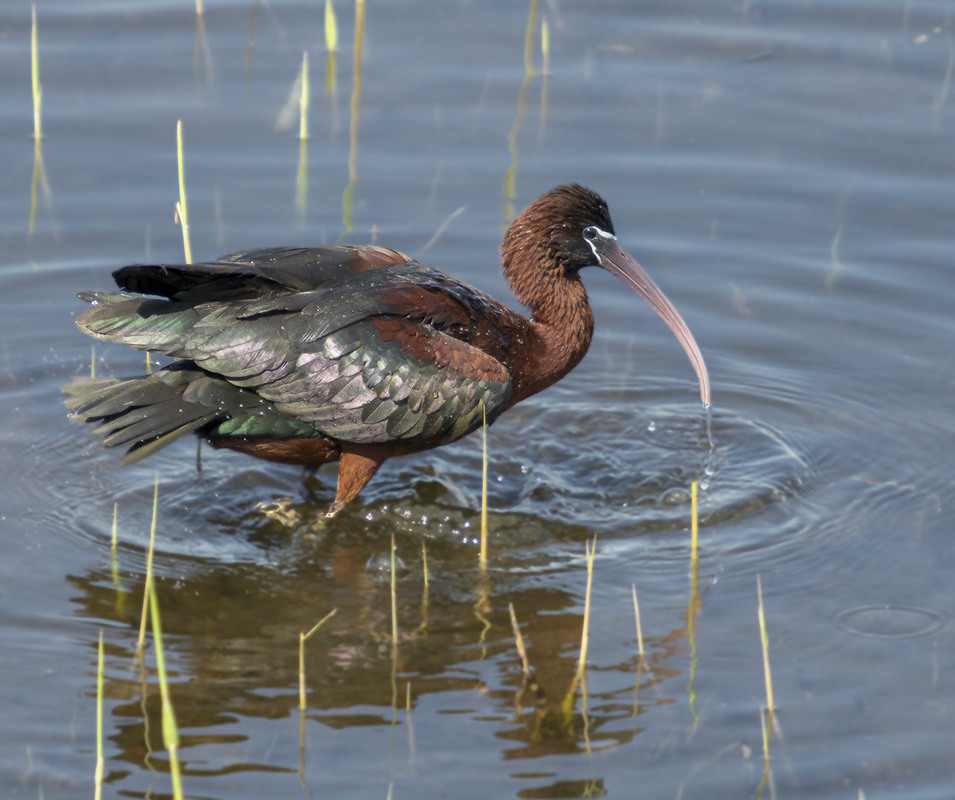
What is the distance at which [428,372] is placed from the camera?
590cm

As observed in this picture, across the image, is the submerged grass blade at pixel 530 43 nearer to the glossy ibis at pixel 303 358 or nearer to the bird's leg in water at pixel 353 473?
the glossy ibis at pixel 303 358

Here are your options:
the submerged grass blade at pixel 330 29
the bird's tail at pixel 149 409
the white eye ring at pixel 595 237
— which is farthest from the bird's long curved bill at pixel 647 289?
the submerged grass blade at pixel 330 29

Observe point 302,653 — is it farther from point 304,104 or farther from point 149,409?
point 304,104

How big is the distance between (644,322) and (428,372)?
237 cm

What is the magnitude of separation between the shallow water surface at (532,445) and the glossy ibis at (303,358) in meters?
0.55

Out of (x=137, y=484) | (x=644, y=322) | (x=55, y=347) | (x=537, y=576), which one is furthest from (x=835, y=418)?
(x=55, y=347)

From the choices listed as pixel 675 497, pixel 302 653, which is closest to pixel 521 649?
pixel 302 653

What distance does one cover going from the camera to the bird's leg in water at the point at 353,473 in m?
6.12

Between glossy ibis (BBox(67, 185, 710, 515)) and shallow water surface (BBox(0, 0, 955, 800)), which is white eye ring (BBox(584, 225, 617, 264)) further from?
shallow water surface (BBox(0, 0, 955, 800))

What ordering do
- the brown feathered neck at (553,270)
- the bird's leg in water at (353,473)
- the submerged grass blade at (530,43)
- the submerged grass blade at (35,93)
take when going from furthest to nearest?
the submerged grass blade at (530,43)
the submerged grass blade at (35,93)
the brown feathered neck at (553,270)
the bird's leg in water at (353,473)

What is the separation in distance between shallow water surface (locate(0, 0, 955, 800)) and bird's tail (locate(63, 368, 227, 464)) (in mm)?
548

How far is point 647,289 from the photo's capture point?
6695 millimetres

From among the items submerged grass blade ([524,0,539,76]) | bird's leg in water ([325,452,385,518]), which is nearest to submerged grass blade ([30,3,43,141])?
submerged grass blade ([524,0,539,76])

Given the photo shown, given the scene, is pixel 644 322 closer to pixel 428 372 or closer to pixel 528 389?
pixel 528 389
